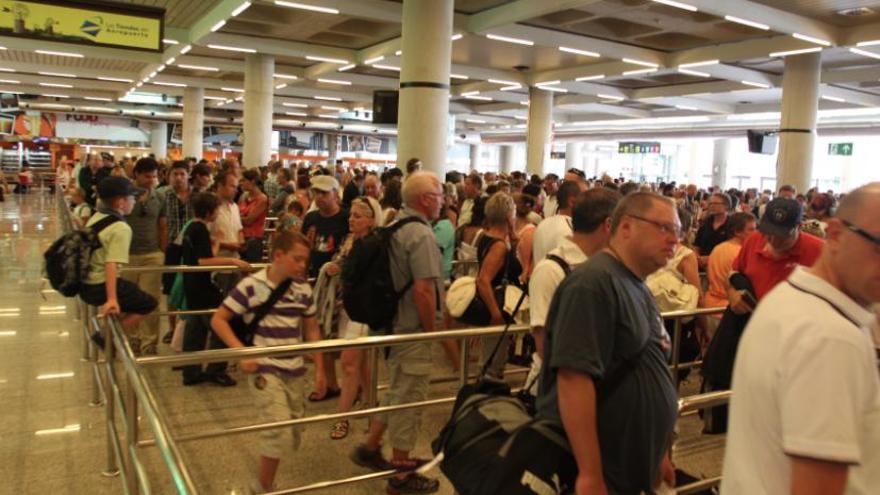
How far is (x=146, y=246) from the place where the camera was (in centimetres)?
693

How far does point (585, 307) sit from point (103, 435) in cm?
403

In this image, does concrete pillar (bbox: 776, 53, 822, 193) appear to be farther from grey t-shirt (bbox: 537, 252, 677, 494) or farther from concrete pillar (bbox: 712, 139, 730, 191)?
concrete pillar (bbox: 712, 139, 730, 191)

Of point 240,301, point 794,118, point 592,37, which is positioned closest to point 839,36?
point 794,118

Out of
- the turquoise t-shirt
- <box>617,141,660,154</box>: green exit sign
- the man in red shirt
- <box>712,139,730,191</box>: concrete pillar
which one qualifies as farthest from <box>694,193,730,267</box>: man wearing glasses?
<box>712,139,730,191</box>: concrete pillar

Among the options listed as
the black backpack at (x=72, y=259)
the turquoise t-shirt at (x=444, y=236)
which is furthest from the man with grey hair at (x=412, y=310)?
the black backpack at (x=72, y=259)

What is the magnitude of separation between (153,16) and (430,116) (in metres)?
4.99

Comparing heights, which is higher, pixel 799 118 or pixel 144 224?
pixel 799 118

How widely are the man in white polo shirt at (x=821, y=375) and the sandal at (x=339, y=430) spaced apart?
3.65m

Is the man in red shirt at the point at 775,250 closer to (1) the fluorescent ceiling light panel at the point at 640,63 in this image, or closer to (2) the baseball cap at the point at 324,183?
(2) the baseball cap at the point at 324,183

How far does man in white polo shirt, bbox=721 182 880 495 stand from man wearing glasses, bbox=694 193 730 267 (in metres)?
6.49

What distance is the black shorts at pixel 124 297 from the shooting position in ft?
15.8

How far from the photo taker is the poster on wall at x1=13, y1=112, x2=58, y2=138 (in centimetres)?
4259

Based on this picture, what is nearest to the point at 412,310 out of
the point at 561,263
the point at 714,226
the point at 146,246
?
the point at 561,263

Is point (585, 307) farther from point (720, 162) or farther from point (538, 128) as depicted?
point (720, 162)
